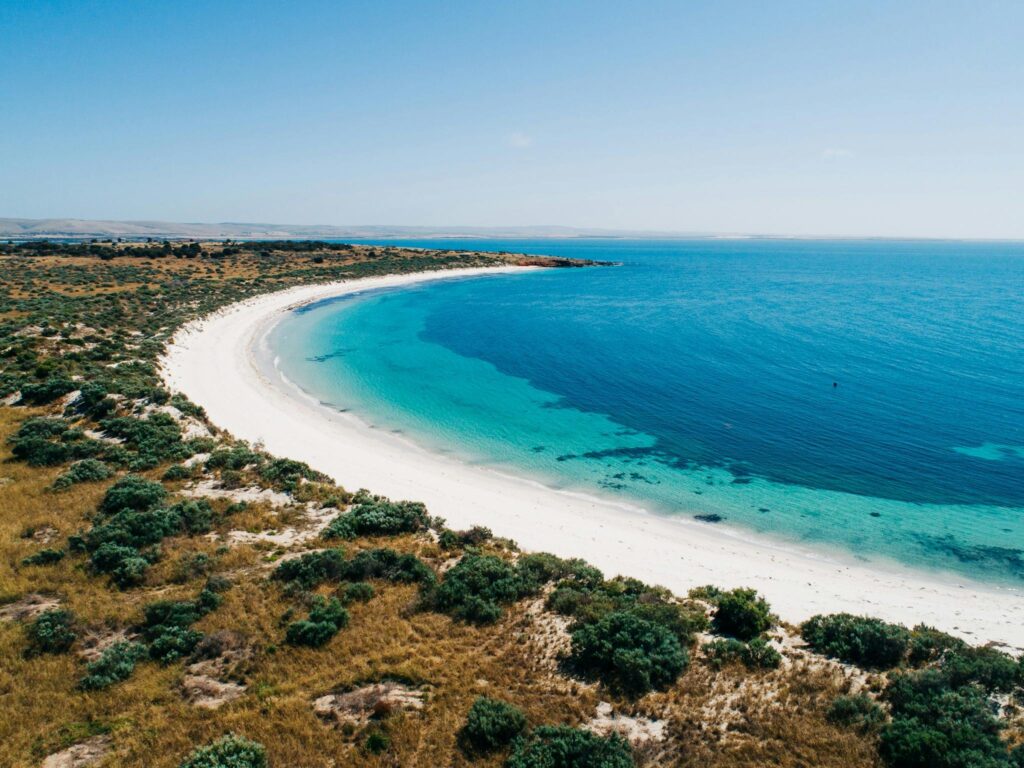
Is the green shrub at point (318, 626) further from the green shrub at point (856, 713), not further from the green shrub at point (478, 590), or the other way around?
the green shrub at point (856, 713)

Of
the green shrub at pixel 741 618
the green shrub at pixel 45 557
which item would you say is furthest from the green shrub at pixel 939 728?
the green shrub at pixel 45 557

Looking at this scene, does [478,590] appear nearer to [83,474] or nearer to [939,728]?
[939,728]

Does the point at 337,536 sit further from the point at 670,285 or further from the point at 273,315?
the point at 670,285

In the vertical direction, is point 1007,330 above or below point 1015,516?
above

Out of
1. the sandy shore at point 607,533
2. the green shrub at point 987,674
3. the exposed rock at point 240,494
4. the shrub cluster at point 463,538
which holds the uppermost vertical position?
the green shrub at point 987,674

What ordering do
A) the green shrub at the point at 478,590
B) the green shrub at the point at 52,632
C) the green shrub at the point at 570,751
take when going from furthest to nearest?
the green shrub at the point at 478,590, the green shrub at the point at 52,632, the green shrub at the point at 570,751

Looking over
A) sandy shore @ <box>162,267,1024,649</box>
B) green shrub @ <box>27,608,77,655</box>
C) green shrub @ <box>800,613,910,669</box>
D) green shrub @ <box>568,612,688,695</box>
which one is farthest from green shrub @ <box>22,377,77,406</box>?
green shrub @ <box>800,613,910,669</box>

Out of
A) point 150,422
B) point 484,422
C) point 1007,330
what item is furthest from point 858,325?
Result: point 150,422
